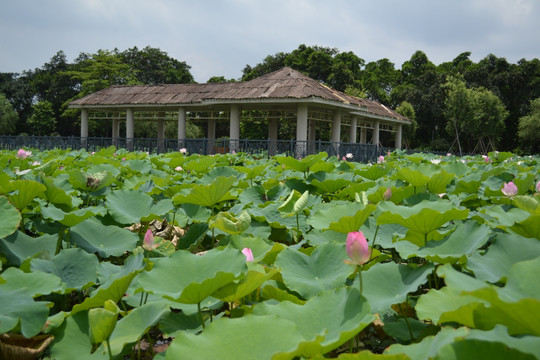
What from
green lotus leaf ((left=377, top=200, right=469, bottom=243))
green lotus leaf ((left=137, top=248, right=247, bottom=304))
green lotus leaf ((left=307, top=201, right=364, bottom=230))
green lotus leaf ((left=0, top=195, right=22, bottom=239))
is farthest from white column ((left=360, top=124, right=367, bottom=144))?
green lotus leaf ((left=137, top=248, right=247, bottom=304))

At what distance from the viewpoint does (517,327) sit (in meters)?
0.59

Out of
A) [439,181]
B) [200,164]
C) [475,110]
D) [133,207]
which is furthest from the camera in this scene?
[475,110]

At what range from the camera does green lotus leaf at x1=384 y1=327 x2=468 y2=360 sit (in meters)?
0.56

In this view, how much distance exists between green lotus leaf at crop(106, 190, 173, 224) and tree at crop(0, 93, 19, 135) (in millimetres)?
39638

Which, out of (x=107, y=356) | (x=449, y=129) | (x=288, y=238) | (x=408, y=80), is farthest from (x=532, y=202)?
(x=408, y=80)

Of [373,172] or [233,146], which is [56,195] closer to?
[373,172]

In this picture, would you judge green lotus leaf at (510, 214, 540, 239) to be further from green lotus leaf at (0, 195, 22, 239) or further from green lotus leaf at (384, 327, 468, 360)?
green lotus leaf at (0, 195, 22, 239)

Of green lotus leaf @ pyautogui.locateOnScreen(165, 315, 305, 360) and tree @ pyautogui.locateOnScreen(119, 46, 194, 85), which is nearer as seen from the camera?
green lotus leaf @ pyautogui.locateOnScreen(165, 315, 305, 360)

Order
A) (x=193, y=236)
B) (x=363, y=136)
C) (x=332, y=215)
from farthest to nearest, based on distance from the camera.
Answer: (x=363, y=136)
(x=193, y=236)
(x=332, y=215)

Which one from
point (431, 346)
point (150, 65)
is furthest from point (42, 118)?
point (431, 346)

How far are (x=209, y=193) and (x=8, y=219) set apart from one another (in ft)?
2.20

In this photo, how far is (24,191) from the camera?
61.0 inches

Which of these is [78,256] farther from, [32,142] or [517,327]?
[32,142]

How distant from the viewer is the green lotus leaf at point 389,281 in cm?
95
